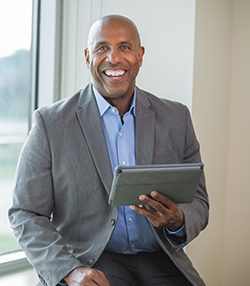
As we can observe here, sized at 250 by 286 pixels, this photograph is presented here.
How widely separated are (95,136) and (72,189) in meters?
0.22

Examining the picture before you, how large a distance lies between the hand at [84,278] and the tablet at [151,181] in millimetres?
254

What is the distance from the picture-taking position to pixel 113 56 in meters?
1.45

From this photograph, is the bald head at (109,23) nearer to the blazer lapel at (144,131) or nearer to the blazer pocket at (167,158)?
the blazer lapel at (144,131)

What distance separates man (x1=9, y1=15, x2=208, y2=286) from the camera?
132cm

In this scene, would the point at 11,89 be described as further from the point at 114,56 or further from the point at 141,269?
the point at 141,269

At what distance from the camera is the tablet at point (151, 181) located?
1.09 m

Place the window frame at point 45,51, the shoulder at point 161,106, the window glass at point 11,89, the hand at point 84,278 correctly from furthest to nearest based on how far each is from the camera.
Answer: the window frame at point 45,51 < the window glass at point 11,89 < the shoulder at point 161,106 < the hand at point 84,278

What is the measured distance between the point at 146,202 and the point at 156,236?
0.84ft

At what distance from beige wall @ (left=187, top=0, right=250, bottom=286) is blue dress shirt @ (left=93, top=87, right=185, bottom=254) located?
0.45 m

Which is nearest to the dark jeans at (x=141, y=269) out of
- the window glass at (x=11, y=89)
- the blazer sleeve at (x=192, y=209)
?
the blazer sleeve at (x=192, y=209)

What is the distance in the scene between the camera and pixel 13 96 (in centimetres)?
202

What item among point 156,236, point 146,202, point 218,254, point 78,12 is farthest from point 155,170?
point 78,12

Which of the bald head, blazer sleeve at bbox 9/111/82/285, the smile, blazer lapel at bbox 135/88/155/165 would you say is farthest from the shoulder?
blazer sleeve at bbox 9/111/82/285

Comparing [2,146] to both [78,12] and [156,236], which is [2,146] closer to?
[78,12]
